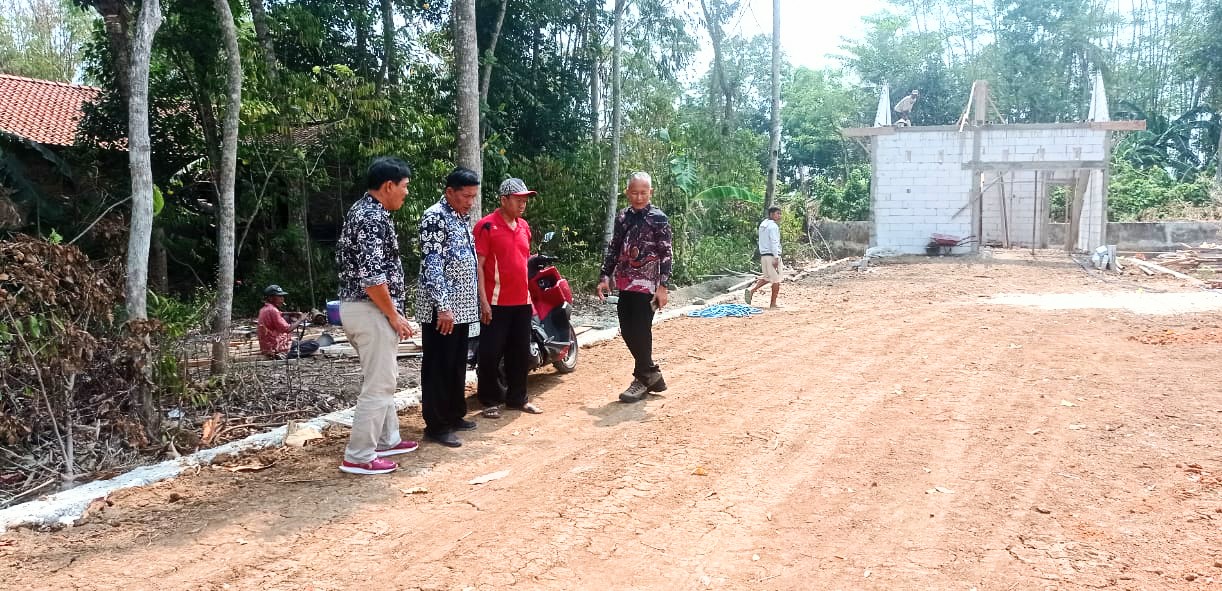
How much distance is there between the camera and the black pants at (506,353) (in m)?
5.52

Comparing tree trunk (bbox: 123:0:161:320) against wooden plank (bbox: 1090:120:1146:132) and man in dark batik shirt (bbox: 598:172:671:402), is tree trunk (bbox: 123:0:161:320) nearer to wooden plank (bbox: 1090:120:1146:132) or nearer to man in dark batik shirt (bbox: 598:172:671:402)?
man in dark batik shirt (bbox: 598:172:671:402)

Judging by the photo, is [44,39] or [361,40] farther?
[44,39]

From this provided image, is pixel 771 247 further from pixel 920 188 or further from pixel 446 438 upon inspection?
pixel 920 188

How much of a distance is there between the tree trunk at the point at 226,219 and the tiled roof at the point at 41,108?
10190 millimetres

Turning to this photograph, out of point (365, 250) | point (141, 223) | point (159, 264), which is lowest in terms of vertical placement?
point (159, 264)

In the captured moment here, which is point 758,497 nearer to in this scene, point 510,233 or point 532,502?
point 532,502

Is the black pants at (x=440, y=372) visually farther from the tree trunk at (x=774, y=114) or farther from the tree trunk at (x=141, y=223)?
the tree trunk at (x=774, y=114)

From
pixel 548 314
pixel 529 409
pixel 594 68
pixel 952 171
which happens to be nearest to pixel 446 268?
pixel 529 409

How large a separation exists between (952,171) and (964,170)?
27 centimetres

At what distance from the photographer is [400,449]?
479cm

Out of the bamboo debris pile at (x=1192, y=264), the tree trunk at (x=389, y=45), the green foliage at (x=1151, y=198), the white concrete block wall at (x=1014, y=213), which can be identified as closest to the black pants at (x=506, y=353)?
the tree trunk at (x=389, y=45)

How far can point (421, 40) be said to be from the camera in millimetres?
15570

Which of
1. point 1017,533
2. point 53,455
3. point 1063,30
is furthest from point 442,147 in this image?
point 1063,30

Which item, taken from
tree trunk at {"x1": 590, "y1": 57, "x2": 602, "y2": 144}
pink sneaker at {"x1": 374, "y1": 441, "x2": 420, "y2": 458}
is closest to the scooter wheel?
pink sneaker at {"x1": 374, "y1": 441, "x2": 420, "y2": 458}
